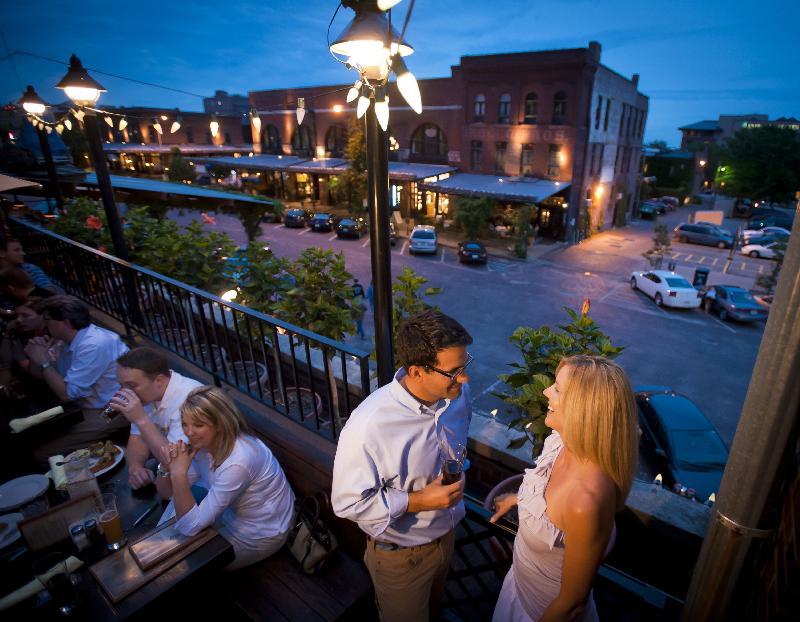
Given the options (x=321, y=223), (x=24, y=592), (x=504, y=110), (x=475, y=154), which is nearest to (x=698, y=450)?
(x=24, y=592)

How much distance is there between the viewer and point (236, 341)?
583 cm

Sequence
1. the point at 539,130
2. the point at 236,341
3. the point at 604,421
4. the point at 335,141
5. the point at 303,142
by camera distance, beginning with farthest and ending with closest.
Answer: the point at 303,142 → the point at 335,141 → the point at 539,130 → the point at 236,341 → the point at 604,421

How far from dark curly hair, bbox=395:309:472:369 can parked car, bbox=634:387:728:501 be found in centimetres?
613

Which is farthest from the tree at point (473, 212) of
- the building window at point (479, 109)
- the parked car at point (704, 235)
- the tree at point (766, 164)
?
the tree at point (766, 164)

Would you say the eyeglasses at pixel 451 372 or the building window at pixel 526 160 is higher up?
the building window at pixel 526 160

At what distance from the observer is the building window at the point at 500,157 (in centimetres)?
2842

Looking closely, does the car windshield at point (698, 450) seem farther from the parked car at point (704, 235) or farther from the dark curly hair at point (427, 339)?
the parked car at point (704, 235)

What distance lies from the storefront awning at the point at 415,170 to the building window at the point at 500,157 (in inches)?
122

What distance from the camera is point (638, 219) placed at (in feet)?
126

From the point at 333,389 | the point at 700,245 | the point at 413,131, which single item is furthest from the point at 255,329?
the point at 700,245

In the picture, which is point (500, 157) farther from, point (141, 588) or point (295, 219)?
point (141, 588)

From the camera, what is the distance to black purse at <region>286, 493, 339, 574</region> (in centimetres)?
276

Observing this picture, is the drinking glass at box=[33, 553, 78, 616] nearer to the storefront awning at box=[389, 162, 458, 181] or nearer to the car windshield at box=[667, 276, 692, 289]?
the car windshield at box=[667, 276, 692, 289]

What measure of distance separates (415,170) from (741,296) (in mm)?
21266
